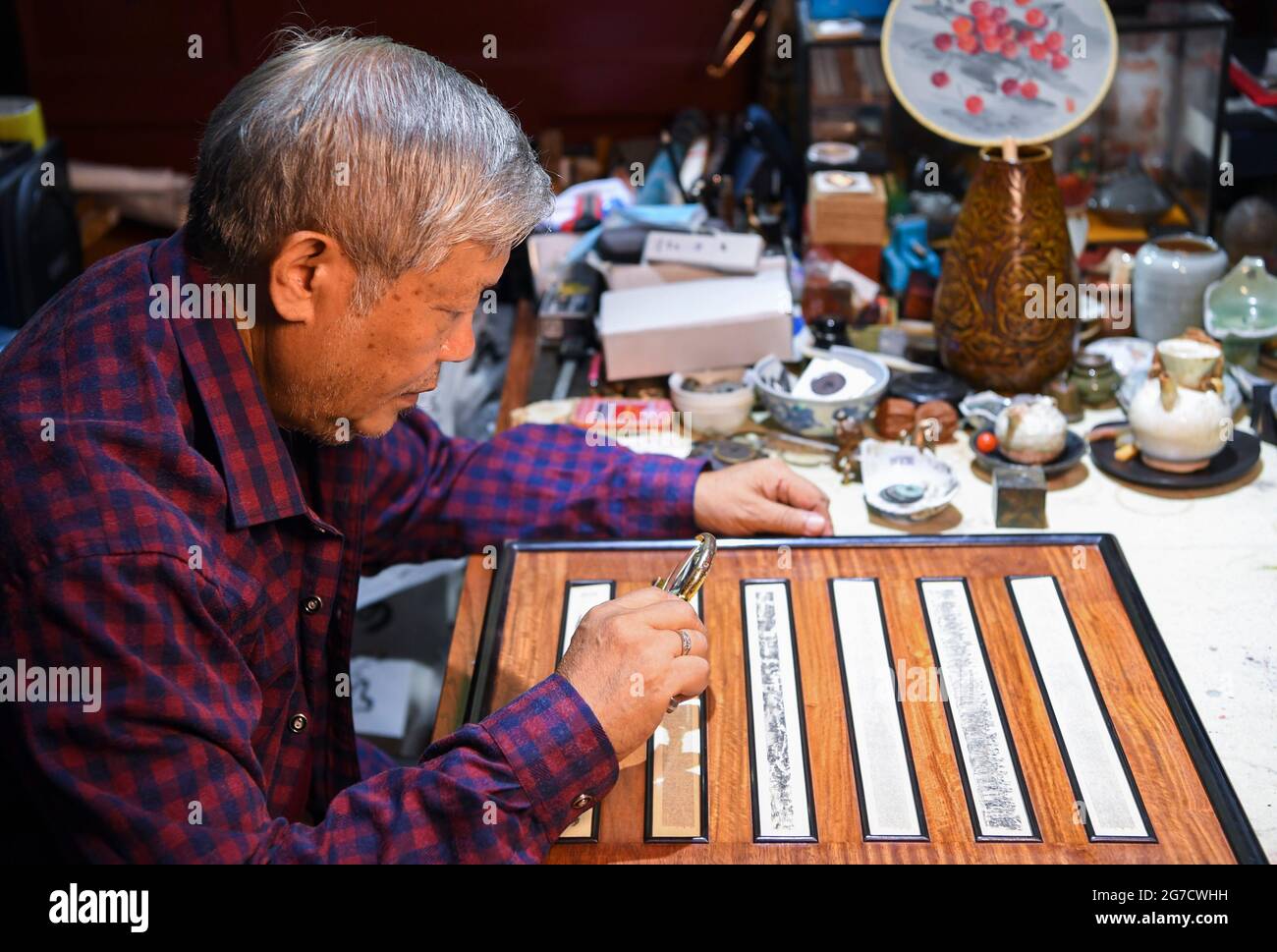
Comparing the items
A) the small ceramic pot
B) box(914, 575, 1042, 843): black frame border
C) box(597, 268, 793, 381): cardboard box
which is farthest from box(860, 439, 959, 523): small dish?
box(597, 268, 793, 381): cardboard box

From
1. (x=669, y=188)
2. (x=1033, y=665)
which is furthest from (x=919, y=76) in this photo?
(x=1033, y=665)

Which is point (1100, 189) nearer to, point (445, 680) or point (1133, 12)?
point (1133, 12)

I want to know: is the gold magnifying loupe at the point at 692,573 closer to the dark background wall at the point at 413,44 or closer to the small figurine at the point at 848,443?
the small figurine at the point at 848,443

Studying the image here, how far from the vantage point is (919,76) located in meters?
2.50

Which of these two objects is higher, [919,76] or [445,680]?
[919,76]

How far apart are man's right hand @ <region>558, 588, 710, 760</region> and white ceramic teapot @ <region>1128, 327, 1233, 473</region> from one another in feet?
3.13

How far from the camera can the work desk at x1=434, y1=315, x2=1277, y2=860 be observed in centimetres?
150

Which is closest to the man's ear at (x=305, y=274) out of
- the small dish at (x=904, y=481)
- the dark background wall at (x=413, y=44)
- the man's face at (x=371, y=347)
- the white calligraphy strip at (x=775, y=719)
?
the man's face at (x=371, y=347)

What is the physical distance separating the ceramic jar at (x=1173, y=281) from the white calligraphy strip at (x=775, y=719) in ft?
3.77

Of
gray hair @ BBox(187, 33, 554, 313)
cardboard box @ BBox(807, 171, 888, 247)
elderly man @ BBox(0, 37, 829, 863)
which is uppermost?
gray hair @ BBox(187, 33, 554, 313)

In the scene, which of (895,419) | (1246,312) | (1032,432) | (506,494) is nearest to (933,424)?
(895,419)

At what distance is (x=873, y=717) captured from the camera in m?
1.49

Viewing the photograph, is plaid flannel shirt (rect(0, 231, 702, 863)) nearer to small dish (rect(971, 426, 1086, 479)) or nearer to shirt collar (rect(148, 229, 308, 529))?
shirt collar (rect(148, 229, 308, 529))

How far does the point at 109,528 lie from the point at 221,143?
0.40m
